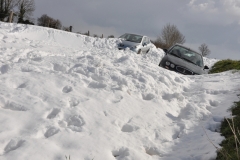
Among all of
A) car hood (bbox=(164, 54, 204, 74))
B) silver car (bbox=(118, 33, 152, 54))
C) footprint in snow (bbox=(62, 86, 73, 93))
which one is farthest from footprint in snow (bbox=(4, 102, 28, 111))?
silver car (bbox=(118, 33, 152, 54))

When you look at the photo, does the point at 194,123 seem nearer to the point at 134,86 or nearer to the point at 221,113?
the point at 221,113

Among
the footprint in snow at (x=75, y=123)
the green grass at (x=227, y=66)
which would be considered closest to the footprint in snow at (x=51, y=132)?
the footprint in snow at (x=75, y=123)

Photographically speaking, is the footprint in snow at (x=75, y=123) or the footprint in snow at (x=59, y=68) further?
the footprint in snow at (x=59, y=68)

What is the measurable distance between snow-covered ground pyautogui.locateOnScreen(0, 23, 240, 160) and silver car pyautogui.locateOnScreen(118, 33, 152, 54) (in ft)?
26.8

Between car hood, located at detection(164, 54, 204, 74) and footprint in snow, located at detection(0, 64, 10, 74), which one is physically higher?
car hood, located at detection(164, 54, 204, 74)

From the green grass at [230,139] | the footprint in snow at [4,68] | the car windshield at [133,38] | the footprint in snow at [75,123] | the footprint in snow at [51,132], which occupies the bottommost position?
the footprint in snow at [51,132]

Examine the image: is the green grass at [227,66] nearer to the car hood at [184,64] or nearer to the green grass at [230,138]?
the car hood at [184,64]

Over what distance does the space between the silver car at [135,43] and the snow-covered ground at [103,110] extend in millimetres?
8176

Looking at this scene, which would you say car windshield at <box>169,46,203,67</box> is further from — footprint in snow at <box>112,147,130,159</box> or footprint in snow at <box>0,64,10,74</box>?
footprint in snow at <box>112,147,130,159</box>

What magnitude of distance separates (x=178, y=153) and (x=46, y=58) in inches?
171

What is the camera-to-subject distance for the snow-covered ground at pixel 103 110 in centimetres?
338

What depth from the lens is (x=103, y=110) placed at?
4.44 metres

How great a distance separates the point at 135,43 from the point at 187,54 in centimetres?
597

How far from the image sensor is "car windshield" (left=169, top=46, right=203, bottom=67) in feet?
31.9
